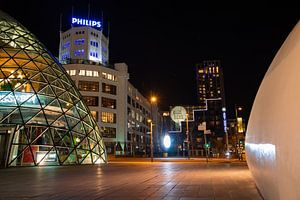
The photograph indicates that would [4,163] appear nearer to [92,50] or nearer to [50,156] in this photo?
[50,156]

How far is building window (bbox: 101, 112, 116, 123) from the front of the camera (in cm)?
8256

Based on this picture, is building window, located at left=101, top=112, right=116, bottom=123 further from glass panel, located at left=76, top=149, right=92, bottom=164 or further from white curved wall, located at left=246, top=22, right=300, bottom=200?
white curved wall, located at left=246, top=22, right=300, bottom=200

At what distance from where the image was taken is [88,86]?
8150 centimetres

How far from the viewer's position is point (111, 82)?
3430 inches

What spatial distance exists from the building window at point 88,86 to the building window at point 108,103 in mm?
3624

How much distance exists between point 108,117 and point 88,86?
35.0 feet

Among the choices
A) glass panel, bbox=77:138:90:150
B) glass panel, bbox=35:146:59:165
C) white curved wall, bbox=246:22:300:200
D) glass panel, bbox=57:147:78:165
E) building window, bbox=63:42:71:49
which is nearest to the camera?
white curved wall, bbox=246:22:300:200

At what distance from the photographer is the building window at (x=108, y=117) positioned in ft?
271

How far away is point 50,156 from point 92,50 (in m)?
84.3

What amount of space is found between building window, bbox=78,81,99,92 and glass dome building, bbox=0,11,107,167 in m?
46.7

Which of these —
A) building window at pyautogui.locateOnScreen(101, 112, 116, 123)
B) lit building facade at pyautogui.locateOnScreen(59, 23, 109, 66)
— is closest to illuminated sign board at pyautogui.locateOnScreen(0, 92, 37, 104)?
building window at pyautogui.locateOnScreen(101, 112, 116, 123)

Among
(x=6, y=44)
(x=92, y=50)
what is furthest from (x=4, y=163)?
(x=92, y=50)

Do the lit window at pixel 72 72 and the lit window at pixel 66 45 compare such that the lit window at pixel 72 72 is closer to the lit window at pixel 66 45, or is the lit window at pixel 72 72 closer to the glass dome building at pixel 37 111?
the lit window at pixel 66 45

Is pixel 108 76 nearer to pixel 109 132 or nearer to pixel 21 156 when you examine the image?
pixel 109 132
